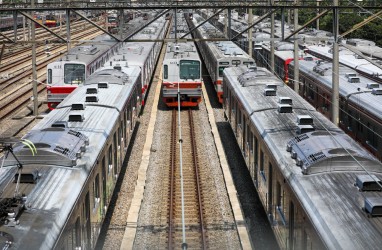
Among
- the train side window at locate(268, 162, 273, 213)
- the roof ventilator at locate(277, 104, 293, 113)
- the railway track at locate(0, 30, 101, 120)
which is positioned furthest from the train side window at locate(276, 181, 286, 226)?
the railway track at locate(0, 30, 101, 120)

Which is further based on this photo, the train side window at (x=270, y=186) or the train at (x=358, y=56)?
the train at (x=358, y=56)

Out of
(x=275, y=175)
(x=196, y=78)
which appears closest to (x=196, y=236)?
(x=275, y=175)

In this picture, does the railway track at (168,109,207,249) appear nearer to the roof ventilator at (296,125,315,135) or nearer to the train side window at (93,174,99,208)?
the train side window at (93,174,99,208)

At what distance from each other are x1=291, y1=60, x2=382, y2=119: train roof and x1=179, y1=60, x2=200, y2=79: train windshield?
16.7 feet

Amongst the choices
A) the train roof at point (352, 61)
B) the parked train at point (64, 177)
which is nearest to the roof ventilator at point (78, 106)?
the parked train at point (64, 177)

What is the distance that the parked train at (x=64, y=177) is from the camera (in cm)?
859

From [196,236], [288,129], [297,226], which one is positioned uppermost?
[288,129]

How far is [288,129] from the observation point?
14477 millimetres

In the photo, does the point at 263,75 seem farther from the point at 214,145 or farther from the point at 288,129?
the point at 288,129

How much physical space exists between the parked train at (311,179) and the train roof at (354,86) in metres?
1.83

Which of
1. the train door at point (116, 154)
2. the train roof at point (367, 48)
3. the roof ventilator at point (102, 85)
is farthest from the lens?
the train roof at point (367, 48)

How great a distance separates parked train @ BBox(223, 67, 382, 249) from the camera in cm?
864

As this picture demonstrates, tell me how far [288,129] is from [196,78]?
15.1 m

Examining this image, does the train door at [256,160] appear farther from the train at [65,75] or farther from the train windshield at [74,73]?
the train windshield at [74,73]
